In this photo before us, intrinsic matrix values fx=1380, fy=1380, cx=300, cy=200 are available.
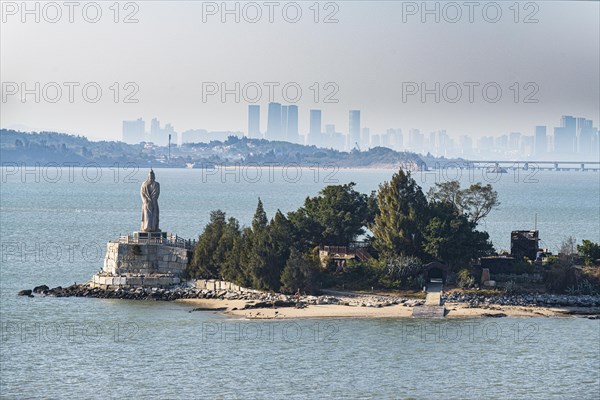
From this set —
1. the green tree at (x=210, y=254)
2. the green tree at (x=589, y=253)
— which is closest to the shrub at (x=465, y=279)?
the green tree at (x=589, y=253)

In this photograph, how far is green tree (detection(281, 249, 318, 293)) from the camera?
58312mm

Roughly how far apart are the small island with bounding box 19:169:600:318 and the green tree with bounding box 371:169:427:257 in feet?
0.15

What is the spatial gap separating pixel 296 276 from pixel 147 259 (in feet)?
26.1

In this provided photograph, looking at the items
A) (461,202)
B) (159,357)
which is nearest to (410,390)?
(159,357)

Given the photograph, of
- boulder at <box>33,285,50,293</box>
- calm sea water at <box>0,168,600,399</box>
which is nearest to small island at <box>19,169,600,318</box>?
boulder at <box>33,285,50,293</box>

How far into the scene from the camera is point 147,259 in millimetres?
62469

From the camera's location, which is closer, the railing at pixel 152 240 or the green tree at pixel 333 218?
the railing at pixel 152 240

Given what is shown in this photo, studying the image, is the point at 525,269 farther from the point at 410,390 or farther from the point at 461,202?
the point at 410,390

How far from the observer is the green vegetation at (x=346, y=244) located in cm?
5928

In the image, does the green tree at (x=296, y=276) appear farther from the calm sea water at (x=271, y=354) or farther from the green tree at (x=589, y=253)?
the green tree at (x=589, y=253)

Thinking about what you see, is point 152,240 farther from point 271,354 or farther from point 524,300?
point 524,300

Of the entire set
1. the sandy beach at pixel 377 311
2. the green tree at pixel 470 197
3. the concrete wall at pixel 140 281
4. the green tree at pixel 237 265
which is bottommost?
the sandy beach at pixel 377 311

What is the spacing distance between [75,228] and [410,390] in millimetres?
60411

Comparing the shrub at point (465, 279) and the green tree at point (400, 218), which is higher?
the green tree at point (400, 218)
